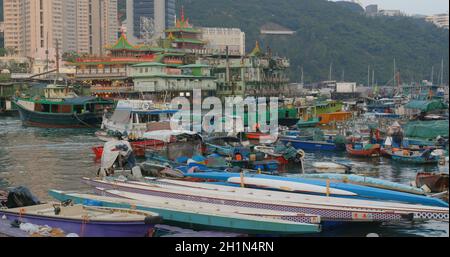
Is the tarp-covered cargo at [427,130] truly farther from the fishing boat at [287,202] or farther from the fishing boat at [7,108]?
the fishing boat at [7,108]

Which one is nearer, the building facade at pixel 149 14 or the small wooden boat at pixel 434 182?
the small wooden boat at pixel 434 182

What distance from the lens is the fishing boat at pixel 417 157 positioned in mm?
33562

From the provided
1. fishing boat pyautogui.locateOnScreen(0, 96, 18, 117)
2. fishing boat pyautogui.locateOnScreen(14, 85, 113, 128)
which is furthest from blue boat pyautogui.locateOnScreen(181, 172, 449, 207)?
fishing boat pyautogui.locateOnScreen(0, 96, 18, 117)

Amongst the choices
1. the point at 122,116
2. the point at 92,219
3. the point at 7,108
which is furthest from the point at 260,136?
the point at 7,108

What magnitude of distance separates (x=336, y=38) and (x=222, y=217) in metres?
157

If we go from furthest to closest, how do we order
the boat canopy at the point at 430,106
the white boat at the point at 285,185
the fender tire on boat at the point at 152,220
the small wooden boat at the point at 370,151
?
the boat canopy at the point at 430,106
the small wooden boat at the point at 370,151
the white boat at the point at 285,185
the fender tire on boat at the point at 152,220

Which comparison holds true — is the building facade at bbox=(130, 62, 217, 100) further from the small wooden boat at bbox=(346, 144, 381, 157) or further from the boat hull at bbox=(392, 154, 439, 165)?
the boat hull at bbox=(392, 154, 439, 165)

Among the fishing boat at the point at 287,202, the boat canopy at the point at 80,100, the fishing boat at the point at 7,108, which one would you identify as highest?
the boat canopy at the point at 80,100

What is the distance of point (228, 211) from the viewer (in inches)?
738

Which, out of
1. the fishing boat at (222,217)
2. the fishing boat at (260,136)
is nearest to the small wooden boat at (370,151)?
the fishing boat at (260,136)

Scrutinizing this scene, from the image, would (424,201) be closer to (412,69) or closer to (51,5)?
(51,5)

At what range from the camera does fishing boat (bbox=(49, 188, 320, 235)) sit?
17.7 m

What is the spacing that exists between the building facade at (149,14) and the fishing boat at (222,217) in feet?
480

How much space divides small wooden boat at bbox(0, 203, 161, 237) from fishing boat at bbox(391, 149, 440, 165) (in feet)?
64.9
